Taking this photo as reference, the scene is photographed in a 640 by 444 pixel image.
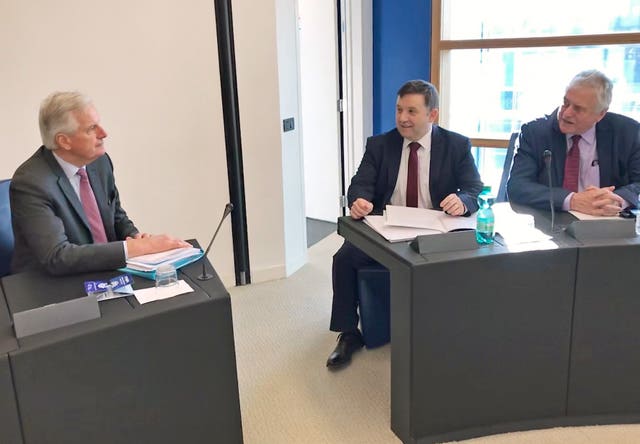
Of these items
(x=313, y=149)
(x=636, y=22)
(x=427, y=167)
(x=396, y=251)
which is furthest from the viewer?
(x=313, y=149)

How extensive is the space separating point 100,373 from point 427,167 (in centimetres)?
158

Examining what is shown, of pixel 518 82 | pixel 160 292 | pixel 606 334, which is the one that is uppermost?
pixel 518 82

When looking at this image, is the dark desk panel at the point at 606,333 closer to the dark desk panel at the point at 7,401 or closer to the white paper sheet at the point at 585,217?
the white paper sheet at the point at 585,217

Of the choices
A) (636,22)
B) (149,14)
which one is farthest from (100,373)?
(636,22)

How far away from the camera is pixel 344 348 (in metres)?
2.65

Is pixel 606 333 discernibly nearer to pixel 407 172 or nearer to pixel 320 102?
pixel 407 172

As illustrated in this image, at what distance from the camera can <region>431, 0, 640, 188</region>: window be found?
366 centimetres

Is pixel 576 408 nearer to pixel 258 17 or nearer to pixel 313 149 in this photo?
pixel 258 17

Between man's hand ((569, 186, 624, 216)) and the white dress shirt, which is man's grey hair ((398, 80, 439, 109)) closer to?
the white dress shirt

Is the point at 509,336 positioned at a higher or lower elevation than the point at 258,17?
lower

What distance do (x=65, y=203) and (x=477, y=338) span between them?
139 cm

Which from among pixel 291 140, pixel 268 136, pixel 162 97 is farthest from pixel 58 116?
pixel 291 140

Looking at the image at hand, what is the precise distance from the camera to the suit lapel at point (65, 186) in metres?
1.99

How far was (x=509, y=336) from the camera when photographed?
6.52 ft
